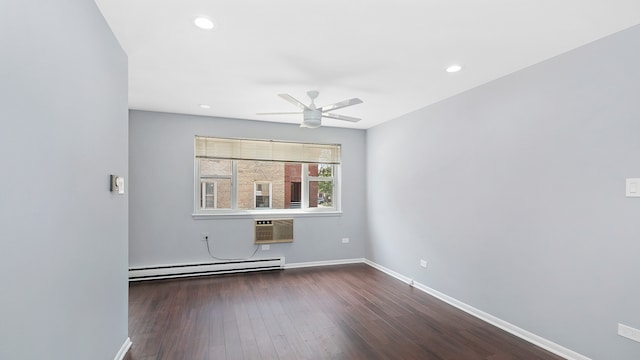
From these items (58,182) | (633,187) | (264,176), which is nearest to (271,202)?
(264,176)

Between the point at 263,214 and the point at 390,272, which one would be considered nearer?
the point at 390,272

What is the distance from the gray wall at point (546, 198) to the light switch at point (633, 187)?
0.13ft

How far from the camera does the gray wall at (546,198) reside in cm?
226

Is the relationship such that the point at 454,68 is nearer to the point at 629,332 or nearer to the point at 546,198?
the point at 546,198

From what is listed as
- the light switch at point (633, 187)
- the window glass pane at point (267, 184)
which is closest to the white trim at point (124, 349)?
the window glass pane at point (267, 184)

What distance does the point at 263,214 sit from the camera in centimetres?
522

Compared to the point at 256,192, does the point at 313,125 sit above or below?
above

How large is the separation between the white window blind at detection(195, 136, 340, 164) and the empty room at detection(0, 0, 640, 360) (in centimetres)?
10

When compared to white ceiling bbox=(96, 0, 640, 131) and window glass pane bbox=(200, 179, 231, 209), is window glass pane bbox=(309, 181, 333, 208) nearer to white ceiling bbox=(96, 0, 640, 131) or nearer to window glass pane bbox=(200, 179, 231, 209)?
window glass pane bbox=(200, 179, 231, 209)

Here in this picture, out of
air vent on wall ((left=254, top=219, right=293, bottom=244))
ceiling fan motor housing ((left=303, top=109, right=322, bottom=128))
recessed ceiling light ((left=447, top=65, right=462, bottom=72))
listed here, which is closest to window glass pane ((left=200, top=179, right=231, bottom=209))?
air vent on wall ((left=254, top=219, right=293, bottom=244))

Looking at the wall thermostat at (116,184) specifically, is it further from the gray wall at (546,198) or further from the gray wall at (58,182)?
the gray wall at (546,198)

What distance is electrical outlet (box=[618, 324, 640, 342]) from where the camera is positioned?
7.03ft

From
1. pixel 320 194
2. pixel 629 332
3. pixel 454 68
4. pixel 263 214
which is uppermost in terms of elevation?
pixel 454 68

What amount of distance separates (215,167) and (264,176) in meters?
0.84
